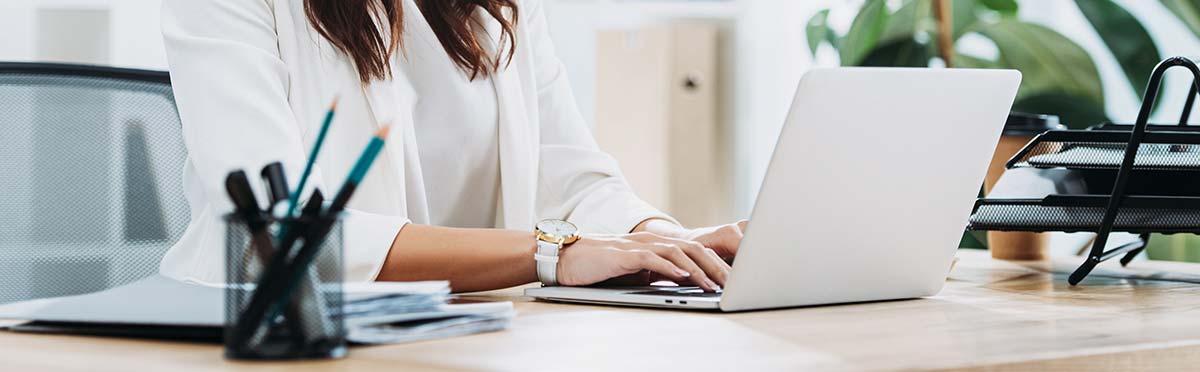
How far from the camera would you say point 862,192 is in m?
0.85

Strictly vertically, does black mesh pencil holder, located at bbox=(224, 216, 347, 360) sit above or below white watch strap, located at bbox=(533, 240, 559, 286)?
above

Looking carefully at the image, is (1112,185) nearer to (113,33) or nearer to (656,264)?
(656,264)

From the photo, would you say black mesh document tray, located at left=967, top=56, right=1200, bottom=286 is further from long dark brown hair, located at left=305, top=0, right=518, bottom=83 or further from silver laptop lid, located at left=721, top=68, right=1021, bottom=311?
long dark brown hair, located at left=305, top=0, right=518, bottom=83

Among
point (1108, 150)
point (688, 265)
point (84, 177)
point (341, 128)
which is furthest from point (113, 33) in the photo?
point (1108, 150)

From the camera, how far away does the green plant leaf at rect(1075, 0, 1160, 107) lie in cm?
233

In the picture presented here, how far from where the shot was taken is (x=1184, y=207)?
44.4 inches

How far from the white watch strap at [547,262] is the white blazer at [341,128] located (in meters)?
0.05

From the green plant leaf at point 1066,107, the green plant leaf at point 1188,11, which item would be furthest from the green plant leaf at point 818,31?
the green plant leaf at point 1188,11

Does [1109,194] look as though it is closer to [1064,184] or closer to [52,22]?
[1064,184]

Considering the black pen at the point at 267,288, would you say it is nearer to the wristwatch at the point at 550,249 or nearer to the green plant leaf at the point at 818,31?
the wristwatch at the point at 550,249

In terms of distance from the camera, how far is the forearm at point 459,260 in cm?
99

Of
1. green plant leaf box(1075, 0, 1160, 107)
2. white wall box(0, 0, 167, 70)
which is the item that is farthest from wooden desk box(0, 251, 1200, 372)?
white wall box(0, 0, 167, 70)

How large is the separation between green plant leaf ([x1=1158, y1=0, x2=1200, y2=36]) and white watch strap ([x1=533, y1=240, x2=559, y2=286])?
5.98 feet

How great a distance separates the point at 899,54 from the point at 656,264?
183 cm
